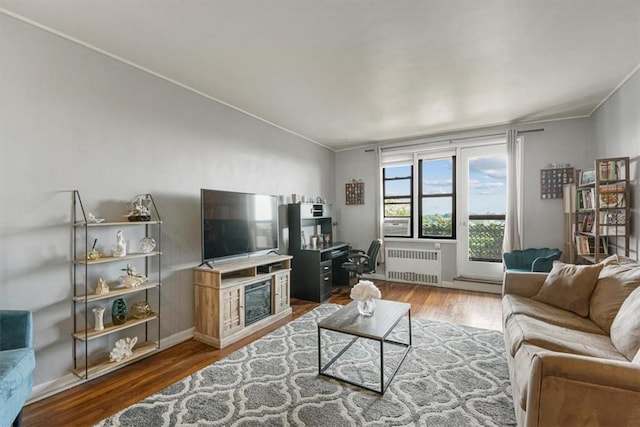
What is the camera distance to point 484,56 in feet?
8.16

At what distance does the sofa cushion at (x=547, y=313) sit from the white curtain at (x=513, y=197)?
204 cm

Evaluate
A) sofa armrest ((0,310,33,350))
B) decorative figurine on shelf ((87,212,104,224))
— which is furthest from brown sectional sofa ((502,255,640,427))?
decorative figurine on shelf ((87,212,104,224))

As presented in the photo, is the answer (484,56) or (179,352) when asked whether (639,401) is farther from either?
(179,352)

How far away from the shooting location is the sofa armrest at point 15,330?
168 cm

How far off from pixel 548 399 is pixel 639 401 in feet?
0.96

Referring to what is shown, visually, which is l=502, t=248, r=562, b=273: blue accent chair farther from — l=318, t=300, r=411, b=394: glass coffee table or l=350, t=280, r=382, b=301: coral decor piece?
l=350, t=280, r=382, b=301: coral decor piece

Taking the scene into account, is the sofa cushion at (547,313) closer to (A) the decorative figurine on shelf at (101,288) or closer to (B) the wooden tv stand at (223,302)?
(B) the wooden tv stand at (223,302)

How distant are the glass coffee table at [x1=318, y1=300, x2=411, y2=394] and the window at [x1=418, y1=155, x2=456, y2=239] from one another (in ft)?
9.51

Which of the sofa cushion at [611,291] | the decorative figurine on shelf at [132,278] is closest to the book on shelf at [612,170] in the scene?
the sofa cushion at [611,291]

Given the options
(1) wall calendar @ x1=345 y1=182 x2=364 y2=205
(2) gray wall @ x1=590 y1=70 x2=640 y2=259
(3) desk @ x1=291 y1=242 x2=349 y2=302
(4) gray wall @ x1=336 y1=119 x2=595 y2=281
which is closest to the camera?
(2) gray wall @ x1=590 y1=70 x2=640 y2=259

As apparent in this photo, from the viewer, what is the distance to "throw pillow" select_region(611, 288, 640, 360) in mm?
1608

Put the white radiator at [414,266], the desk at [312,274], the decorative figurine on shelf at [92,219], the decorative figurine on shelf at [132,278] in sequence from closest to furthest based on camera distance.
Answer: the decorative figurine on shelf at [92,219], the decorative figurine on shelf at [132,278], the desk at [312,274], the white radiator at [414,266]

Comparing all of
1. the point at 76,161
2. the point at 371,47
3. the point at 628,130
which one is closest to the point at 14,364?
the point at 76,161

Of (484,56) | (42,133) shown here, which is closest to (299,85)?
(484,56)
